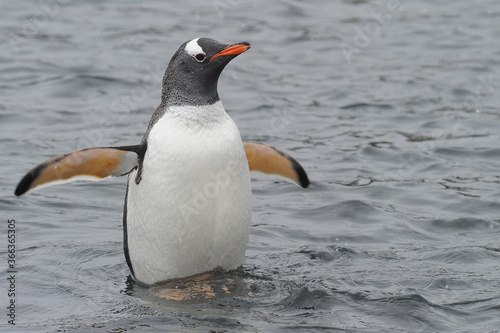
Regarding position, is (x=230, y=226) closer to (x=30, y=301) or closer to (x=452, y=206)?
(x=30, y=301)

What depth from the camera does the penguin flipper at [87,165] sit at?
15.3 ft

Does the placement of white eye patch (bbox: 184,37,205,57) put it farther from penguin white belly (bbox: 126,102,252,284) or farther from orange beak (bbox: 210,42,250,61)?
penguin white belly (bbox: 126,102,252,284)

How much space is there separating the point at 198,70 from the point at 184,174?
627 mm

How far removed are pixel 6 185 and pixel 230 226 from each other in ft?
9.52

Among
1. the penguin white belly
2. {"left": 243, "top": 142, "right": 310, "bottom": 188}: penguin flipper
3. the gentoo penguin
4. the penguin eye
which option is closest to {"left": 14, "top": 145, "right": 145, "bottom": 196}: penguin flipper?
the gentoo penguin

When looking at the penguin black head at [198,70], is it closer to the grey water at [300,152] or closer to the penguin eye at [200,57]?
the penguin eye at [200,57]

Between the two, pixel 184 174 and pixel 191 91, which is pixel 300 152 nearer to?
pixel 191 91

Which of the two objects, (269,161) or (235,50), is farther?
(269,161)

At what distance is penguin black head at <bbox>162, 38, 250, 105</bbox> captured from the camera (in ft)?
15.5

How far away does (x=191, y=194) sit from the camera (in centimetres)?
464

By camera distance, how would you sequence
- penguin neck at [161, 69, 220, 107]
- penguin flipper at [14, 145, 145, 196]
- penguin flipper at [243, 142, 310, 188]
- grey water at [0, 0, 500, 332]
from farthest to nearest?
penguin flipper at [243, 142, 310, 188], penguin neck at [161, 69, 220, 107], penguin flipper at [14, 145, 145, 196], grey water at [0, 0, 500, 332]

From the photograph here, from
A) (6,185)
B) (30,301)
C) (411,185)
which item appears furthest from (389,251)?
(6,185)

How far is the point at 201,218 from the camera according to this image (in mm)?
4676

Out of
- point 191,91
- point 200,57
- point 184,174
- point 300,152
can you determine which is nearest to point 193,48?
point 200,57
